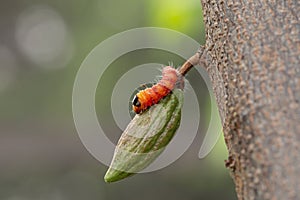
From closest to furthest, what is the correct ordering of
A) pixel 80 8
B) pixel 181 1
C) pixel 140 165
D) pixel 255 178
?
pixel 255 178
pixel 140 165
pixel 181 1
pixel 80 8

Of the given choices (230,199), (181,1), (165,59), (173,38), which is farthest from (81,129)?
(181,1)

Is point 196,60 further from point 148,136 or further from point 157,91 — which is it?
point 148,136

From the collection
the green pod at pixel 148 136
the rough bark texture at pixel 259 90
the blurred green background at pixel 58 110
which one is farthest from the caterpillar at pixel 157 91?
the blurred green background at pixel 58 110

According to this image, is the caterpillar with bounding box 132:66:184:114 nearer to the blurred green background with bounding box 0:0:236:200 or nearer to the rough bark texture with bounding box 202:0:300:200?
the rough bark texture with bounding box 202:0:300:200

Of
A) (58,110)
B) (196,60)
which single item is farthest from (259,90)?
(58,110)

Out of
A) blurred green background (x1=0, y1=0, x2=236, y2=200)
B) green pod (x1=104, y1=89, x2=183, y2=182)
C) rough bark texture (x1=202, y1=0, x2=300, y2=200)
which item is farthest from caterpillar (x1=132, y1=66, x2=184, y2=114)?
blurred green background (x1=0, y1=0, x2=236, y2=200)

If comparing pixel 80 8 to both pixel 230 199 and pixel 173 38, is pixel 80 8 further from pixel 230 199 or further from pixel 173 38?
pixel 173 38
